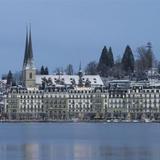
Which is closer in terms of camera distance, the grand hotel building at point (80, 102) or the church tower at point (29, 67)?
the grand hotel building at point (80, 102)

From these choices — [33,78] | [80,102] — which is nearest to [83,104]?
[80,102]

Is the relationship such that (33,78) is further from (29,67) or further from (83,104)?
(83,104)

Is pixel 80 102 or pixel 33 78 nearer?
pixel 80 102

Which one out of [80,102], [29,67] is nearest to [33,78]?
[29,67]

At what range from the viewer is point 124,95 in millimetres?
179875

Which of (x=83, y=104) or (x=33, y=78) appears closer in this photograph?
(x=83, y=104)

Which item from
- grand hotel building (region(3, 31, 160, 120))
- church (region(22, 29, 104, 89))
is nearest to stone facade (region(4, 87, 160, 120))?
grand hotel building (region(3, 31, 160, 120))

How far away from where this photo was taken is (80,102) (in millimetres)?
183125

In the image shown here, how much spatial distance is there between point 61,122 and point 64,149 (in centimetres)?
11126

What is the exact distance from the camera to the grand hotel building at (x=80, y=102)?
179375 millimetres

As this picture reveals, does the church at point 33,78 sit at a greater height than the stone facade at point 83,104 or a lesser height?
greater

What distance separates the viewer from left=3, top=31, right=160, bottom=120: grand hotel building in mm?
179375

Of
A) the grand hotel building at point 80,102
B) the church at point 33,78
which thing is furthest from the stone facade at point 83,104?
the church at point 33,78

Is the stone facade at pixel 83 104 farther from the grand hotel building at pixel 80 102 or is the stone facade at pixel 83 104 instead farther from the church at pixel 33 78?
the church at pixel 33 78
